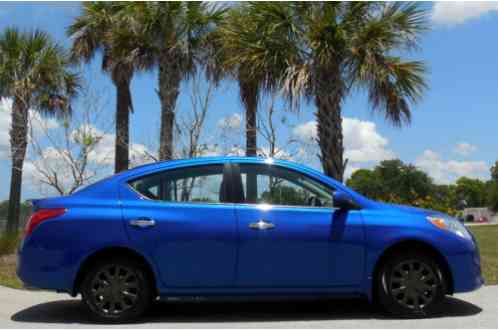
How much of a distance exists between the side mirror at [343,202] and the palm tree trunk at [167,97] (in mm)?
8595

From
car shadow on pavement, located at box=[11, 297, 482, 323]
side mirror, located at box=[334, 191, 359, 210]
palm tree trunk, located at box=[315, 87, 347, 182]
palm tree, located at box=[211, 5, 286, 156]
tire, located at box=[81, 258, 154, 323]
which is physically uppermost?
palm tree, located at box=[211, 5, 286, 156]

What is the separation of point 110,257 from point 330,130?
704 centimetres

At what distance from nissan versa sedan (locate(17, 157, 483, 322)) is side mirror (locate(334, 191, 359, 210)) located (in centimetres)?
1

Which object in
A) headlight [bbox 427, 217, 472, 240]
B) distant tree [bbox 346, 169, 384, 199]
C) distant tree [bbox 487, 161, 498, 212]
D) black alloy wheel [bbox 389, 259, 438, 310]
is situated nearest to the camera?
black alloy wheel [bbox 389, 259, 438, 310]

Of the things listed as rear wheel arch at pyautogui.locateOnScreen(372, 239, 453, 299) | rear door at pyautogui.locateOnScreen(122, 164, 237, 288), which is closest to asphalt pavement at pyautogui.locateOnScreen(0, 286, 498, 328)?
rear wheel arch at pyautogui.locateOnScreen(372, 239, 453, 299)

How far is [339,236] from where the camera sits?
575 centimetres

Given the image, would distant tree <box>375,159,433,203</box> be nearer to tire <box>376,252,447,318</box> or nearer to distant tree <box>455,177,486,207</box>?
distant tree <box>455,177,486,207</box>

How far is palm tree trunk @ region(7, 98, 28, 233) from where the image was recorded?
16031 mm

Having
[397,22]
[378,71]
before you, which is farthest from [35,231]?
[397,22]

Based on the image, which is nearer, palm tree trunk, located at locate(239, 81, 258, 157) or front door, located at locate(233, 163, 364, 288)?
front door, located at locate(233, 163, 364, 288)

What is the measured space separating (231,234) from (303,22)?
7.51 m

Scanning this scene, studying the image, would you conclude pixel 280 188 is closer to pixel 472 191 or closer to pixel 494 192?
pixel 494 192

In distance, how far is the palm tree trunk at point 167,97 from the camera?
14.2 m

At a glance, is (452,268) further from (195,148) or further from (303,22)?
(195,148)
